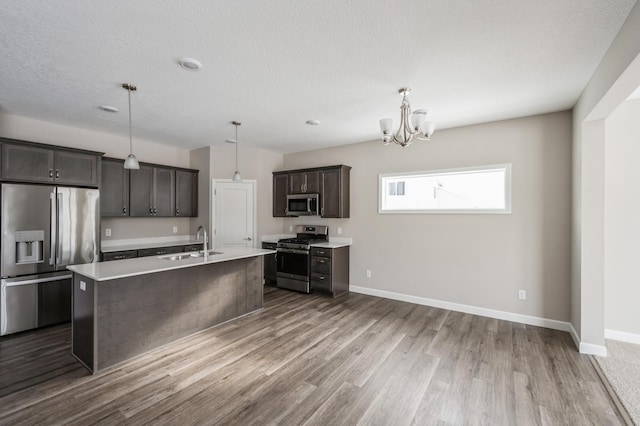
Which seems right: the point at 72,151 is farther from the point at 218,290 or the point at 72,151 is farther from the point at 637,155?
the point at 637,155

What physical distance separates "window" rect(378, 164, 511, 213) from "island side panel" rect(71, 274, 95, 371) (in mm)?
4012

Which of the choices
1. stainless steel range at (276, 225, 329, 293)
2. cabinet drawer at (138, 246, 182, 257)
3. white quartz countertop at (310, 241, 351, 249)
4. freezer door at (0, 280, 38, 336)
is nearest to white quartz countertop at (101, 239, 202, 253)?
cabinet drawer at (138, 246, 182, 257)

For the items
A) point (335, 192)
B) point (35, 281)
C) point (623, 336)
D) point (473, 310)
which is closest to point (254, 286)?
point (335, 192)

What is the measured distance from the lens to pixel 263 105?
137 inches

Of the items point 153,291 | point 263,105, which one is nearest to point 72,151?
point 153,291

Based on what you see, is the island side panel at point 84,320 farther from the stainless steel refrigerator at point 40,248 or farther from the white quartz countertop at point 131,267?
the stainless steel refrigerator at point 40,248

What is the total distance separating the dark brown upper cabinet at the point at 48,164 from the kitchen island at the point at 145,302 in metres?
1.66

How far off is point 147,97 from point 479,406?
4.23 meters

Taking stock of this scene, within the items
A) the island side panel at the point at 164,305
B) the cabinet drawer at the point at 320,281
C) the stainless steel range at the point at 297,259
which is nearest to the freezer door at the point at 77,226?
the island side panel at the point at 164,305

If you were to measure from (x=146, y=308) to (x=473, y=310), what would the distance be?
415 cm

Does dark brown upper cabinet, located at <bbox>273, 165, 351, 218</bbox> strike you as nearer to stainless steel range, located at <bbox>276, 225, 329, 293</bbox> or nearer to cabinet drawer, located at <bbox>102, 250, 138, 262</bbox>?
stainless steel range, located at <bbox>276, 225, 329, 293</bbox>

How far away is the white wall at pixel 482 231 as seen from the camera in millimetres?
3652

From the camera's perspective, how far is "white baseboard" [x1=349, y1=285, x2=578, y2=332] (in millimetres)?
3649

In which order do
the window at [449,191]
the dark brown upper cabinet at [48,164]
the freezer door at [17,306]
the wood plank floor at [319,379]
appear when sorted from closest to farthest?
the wood plank floor at [319,379]
the freezer door at [17,306]
the dark brown upper cabinet at [48,164]
the window at [449,191]
